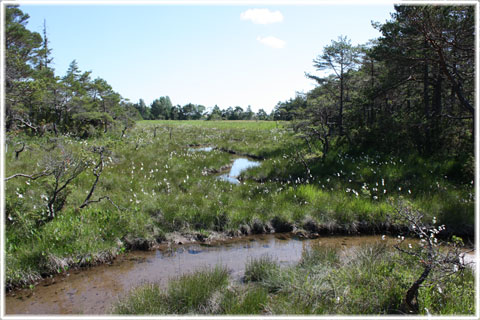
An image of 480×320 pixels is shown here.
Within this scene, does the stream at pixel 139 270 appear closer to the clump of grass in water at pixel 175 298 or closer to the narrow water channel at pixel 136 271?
the narrow water channel at pixel 136 271

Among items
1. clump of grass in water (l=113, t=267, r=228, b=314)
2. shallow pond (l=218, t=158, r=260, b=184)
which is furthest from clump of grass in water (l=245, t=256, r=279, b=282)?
shallow pond (l=218, t=158, r=260, b=184)

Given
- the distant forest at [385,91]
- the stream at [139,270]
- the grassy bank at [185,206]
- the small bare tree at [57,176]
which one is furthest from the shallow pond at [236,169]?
the small bare tree at [57,176]

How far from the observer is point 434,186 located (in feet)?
32.6

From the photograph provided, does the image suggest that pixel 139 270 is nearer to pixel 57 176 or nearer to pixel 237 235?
pixel 237 235

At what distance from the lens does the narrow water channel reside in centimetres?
488

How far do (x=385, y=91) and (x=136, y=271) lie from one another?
11.3 metres

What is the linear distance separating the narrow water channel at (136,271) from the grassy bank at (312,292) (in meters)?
0.69

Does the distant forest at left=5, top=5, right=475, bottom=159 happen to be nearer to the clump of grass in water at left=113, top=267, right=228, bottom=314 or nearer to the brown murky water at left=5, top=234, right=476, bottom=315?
the brown murky water at left=5, top=234, right=476, bottom=315

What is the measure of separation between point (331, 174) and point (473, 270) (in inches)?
296

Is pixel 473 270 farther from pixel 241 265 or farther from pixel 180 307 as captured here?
pixel 180 307

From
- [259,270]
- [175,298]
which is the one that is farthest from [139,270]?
[259,270]

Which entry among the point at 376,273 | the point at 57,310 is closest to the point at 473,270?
the point at 376,273

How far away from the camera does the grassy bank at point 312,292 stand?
422cm

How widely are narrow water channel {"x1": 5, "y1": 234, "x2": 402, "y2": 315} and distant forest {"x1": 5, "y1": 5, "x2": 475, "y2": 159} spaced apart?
6.99 metres
